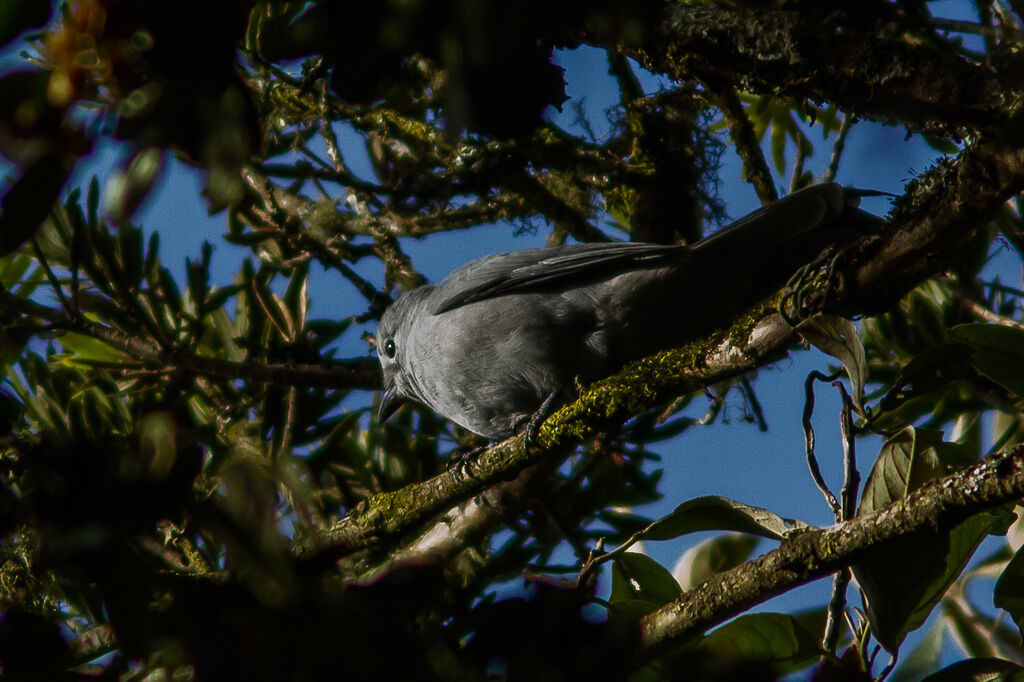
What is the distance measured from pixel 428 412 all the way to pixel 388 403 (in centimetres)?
41

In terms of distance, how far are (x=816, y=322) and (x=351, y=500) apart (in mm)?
2460

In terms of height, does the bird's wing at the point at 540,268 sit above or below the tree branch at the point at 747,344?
above

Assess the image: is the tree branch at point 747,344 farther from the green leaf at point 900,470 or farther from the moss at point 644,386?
the green leaf at point 900,470

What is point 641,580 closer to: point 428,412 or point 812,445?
point 812,445

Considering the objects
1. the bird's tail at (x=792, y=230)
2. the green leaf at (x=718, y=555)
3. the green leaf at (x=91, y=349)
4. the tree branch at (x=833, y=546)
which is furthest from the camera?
the green leaf at (x=91, y=349)

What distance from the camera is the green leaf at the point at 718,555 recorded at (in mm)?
2523

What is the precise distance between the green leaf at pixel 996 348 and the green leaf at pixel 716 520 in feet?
1.77

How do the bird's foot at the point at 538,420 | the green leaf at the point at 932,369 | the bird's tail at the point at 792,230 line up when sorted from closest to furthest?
the green leaf at the point at 932,369
the bird's foot at the point at 538,420
the bird's tail at the point at 792,230

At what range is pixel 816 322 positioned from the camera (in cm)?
187

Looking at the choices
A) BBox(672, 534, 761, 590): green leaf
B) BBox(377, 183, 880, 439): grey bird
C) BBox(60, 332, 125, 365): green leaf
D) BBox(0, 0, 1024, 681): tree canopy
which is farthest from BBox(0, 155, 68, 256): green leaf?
BBox(60, 332, 125, 365): green leaf

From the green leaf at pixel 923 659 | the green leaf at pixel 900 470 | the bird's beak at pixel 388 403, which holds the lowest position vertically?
the green leaf at pixel 923 659

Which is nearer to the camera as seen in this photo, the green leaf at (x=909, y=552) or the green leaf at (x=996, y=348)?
the green leaf at (x=909, y=552)

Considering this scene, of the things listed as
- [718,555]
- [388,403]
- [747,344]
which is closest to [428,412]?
[388,403]

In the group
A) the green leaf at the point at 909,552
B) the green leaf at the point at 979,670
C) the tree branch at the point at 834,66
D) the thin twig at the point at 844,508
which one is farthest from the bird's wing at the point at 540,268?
the green leaf at the point at 979,670
